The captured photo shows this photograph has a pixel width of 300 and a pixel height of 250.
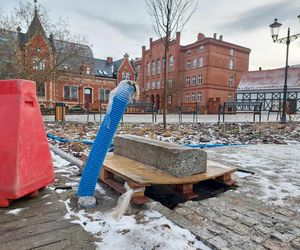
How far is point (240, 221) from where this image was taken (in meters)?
2.08

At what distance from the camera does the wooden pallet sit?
2393 millimetres

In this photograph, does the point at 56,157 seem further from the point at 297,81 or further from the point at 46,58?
the point at 297,81

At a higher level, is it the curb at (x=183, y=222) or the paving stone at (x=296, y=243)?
the curb at (x=183, y=222)

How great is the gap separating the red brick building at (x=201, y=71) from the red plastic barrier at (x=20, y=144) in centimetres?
3556

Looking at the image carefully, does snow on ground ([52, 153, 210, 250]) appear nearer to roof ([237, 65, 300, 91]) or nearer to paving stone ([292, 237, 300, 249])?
paving stone ([292, 237, 300, 249])

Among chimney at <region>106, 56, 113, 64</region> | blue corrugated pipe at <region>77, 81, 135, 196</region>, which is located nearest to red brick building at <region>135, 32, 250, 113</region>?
chimney at <region>106, 56, 113, 64</region>

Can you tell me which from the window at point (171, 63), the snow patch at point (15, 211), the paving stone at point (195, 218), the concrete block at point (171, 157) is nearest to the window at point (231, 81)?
the window at point (171, 63)

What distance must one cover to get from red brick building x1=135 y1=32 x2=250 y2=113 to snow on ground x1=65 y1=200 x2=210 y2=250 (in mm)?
35833

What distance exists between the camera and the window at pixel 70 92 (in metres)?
39.5

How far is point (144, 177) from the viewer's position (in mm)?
2482

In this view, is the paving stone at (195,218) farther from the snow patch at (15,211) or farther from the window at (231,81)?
the window at (231,81)

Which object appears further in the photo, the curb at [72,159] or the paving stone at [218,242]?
the curb at [72,159]

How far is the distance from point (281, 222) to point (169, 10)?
24.6 ft

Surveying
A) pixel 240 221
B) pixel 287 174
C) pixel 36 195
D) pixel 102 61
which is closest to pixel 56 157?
pixel 36 195
